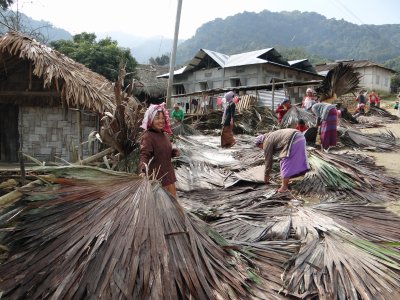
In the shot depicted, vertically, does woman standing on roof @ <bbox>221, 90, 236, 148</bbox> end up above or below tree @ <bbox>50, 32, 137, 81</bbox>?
below

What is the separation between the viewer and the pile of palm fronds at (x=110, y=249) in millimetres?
1925

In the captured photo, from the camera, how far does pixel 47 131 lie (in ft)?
26.2

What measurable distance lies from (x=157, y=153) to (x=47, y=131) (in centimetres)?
539

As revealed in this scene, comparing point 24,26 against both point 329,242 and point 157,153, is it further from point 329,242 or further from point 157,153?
point 329,242

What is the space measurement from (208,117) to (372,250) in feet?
35.1

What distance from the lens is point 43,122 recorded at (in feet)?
26.3

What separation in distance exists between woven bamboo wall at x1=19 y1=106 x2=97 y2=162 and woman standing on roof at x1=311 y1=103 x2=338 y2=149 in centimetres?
508

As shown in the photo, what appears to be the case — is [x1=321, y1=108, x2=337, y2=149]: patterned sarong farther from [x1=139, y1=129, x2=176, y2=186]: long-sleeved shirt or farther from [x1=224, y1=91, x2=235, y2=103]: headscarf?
[x1=139, y1=129, x2=176, y2=186]: long-sleeved shirt

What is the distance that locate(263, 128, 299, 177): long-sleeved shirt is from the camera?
15.9 feet

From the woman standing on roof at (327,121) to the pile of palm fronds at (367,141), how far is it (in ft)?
4.85

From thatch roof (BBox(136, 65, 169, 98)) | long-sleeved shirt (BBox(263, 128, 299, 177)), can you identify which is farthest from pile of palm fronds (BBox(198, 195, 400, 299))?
thatch roof (BBox(136, 65, 169, 98))

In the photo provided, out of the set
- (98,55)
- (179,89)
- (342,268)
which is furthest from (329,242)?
(179,89)

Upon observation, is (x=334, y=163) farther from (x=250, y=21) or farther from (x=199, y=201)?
(x=250, y=21)

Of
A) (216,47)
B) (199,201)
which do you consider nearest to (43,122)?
(199,201)
